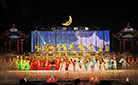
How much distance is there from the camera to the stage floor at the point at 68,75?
8039 mm

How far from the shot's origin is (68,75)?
8.16m

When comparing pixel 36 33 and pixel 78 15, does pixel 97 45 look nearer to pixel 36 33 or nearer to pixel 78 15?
pixel 78 15

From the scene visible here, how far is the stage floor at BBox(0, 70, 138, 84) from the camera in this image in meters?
8.04

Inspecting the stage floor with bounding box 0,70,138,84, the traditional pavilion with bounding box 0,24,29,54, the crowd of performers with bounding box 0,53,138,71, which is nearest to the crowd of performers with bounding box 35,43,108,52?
the traditional pavilion with bounding box 0,24,29,54

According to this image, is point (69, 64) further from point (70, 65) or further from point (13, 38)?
point (13, 38)

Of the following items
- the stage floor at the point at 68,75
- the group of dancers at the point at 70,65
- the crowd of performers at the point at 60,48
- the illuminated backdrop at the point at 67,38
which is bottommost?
the stage floor at the point at 68,75

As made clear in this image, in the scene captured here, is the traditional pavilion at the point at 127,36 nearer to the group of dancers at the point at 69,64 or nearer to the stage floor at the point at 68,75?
the group of dancers at the point at 69,64

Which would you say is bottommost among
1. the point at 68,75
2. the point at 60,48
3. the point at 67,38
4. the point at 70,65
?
the point at 68,75

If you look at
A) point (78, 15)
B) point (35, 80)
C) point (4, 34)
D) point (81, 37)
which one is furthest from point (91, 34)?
point (35, 80)

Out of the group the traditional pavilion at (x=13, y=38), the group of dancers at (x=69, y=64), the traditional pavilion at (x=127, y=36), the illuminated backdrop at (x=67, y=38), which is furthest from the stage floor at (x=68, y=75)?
the illuminated backdrop at (x=67, y=38)

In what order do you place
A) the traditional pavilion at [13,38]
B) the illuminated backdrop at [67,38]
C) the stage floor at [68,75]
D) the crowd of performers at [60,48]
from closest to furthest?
the stage floor at [68,75] < the traditional pavilion at [13,38] < the crowd of performers at [60,48] < the illuminated backdrop at [67,38]

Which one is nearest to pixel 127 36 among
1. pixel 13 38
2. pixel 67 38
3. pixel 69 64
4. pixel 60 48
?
pixel 67 38

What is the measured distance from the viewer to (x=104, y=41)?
14.3m

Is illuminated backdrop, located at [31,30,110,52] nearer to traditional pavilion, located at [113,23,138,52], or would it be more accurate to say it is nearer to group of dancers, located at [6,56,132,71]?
traditional pavilion, located at [113,23,138,52]
